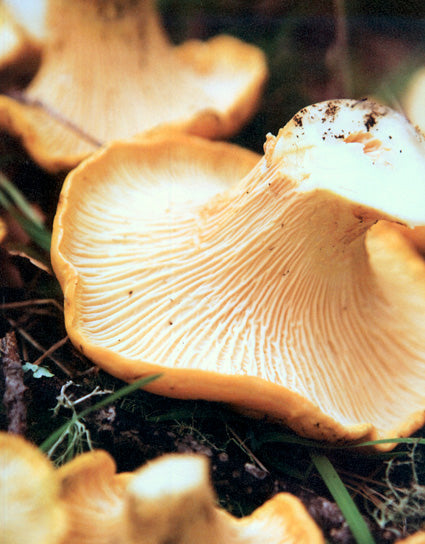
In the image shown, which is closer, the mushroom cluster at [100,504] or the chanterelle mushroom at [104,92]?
the mushroom cluster at [100,504]

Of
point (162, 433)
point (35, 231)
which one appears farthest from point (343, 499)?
point (35, 231)

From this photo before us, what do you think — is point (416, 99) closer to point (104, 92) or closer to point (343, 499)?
point (104, 92)

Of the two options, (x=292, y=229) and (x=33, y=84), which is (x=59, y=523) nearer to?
(x=292, y=229)

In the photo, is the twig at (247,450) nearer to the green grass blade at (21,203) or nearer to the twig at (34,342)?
the twig at (34,342)

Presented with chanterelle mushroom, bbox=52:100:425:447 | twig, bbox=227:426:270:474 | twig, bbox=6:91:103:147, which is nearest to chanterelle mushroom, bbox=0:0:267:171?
twig, bbox=6:91:103:147

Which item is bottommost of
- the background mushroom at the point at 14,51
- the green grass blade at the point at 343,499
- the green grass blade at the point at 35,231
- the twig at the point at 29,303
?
the green grass blade at the point at 343,499

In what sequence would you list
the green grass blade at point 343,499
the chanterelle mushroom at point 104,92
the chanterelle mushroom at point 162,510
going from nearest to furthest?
the chanterelle mushroom at point 162,510 → the green grass blade at point 343,499 → the chanterelle mushroom at point 104,92

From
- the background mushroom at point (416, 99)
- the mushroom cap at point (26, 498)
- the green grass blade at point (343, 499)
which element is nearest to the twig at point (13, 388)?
the mushroom cap at point (26, 498)

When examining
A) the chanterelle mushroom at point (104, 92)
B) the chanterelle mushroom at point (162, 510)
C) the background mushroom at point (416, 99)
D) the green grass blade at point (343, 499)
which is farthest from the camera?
the chanterelle mushroom at point (104, 92)

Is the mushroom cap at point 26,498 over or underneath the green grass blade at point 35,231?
over
